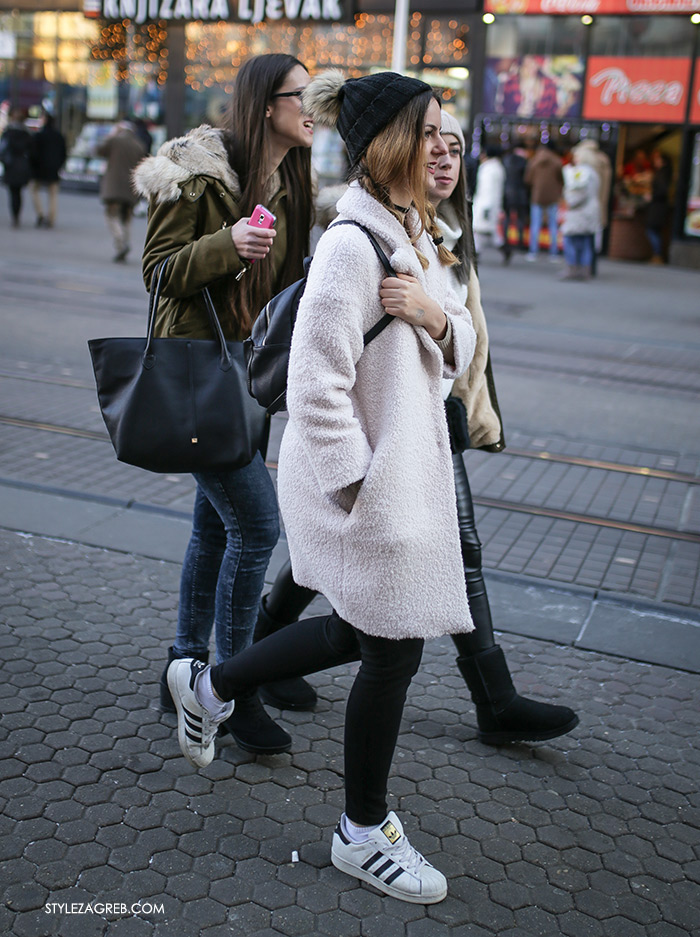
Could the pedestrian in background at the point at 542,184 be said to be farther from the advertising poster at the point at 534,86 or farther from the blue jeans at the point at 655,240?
the blue jeans at the point at 655,240

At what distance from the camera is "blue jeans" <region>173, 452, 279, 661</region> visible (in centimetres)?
308

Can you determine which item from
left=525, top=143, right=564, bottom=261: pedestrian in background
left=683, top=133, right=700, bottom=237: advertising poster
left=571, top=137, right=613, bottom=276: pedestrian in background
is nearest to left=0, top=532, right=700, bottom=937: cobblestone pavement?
left=571, top=137, right=613, bottom=276: pedestrian in background

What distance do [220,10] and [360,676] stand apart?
22100mm

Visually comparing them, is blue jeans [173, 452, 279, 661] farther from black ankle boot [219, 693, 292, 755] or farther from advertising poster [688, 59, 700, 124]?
advertising poster [688, 59, 700, 124]

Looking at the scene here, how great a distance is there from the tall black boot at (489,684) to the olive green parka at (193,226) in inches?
34.9

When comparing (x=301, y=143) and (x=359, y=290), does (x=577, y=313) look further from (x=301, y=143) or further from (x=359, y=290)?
(x=359, y=290)

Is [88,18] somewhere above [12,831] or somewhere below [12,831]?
above

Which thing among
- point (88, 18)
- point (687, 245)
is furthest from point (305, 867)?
point (88, 18)

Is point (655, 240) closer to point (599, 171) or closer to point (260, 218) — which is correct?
point (599, 171)

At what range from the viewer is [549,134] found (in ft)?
62.6

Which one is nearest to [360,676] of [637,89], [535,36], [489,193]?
[489,193]

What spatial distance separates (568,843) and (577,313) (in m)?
10.6

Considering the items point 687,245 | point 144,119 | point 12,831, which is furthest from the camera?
point 144,119

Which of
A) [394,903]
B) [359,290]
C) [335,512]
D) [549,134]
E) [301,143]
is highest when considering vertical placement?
[549,134]
